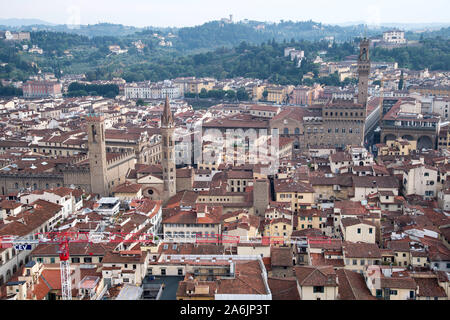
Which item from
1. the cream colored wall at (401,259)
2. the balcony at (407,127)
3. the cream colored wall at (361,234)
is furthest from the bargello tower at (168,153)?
the balcony at (407,127)

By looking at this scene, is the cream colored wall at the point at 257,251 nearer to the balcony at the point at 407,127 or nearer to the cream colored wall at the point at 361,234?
the cream colored wall at the point at 361,234

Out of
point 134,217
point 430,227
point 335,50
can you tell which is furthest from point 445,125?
point 335,50

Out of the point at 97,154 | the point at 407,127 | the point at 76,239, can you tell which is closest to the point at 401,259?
the point at 76,239

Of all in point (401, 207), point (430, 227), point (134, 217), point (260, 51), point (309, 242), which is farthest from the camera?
point (260, 51)

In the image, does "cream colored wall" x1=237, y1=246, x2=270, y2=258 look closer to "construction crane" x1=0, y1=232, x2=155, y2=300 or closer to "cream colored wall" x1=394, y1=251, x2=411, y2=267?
"construction crane" x1=0, y1=232, x2=155, y2=300

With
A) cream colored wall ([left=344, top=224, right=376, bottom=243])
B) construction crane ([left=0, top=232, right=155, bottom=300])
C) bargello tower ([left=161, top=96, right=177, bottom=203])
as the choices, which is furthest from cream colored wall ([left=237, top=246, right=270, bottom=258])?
bargello tower ([left=161, top=96, right=177, bottom=203])

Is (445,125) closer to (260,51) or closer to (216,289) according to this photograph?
(216,289)
